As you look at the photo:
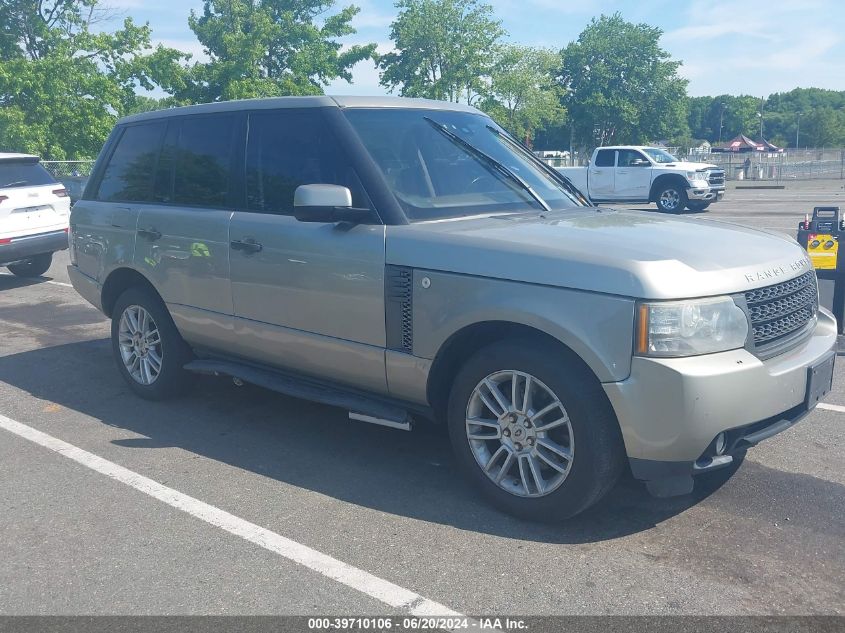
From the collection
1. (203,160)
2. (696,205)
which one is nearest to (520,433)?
(203,160)

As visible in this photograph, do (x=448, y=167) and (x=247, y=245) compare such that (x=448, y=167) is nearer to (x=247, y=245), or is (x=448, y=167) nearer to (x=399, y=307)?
(x=399, y=307)

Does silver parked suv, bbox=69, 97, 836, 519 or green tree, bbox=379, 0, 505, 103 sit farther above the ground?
green tree, bbox=379, 0, 505, 103

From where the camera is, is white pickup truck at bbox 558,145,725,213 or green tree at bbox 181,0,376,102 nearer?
white pickup truck at bbox 558,145,725,213

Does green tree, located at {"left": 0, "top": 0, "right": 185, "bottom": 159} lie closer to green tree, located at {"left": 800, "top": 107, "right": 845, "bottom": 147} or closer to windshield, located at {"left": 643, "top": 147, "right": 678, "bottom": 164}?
windshield, located at {"left": 643, "top": 147, "right": 678, "bottom": 164}

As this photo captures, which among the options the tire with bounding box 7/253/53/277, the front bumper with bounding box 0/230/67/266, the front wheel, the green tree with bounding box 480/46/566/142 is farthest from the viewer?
the green tree with bounding box 480/46/566/142

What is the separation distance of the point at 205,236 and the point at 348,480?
72.4 inches

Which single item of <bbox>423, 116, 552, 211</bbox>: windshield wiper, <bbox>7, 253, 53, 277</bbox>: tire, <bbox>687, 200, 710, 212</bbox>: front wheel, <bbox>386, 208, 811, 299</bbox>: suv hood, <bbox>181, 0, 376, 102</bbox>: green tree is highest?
<bbox>181, 0, 376, 102</bbox>: green tree

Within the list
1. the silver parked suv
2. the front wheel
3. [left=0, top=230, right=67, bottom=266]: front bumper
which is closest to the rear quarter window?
[left=0, top=230, right=67, bottom=266]: front bumper

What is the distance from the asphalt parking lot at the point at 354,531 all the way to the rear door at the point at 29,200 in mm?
6604

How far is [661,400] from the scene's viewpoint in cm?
337

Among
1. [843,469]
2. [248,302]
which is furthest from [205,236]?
[843,469]

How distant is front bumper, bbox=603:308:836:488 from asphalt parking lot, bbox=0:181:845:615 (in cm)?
46

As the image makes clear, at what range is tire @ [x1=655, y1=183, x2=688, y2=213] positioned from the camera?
2350 centimetres

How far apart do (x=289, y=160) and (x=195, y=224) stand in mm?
844
